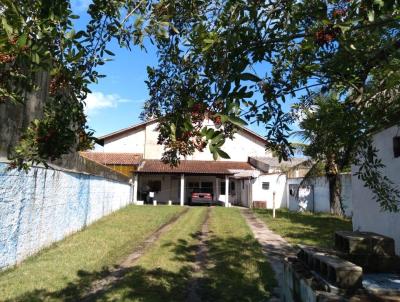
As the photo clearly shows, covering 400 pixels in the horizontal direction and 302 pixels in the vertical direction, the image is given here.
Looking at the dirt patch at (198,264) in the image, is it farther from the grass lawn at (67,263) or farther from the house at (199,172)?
the house at (199,172)

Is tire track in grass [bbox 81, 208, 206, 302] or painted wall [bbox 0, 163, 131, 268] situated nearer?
tire track in grass [bbox 81, 208, 206, 302]

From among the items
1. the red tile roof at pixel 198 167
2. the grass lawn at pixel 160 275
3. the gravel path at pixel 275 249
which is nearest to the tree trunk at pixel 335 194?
the gravel path at pixel 275 249

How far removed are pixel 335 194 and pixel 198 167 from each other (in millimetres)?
14188

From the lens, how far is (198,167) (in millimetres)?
35844

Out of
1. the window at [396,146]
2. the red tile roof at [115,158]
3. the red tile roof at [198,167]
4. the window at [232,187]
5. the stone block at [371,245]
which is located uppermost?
the red tile roof at [115,158]

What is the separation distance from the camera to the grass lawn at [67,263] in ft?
22.5

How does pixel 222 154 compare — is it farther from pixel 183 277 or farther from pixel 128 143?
pixel 128 143

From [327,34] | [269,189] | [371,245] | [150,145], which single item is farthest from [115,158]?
[327,34]

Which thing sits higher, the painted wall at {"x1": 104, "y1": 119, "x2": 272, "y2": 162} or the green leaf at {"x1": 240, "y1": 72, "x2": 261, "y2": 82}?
the painted wall at {"x1": 104, "y1": 119, "x2": 272, "y2": 162}

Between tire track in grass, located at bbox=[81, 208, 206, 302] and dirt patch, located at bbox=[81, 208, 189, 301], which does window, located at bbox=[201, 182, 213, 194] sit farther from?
tire track in grass, located at bbox=[81, 208, 206, 302]

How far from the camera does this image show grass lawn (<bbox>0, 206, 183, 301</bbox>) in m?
6.86

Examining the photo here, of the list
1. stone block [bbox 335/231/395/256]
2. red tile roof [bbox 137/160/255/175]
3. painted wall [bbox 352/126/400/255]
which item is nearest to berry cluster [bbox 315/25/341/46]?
stone block [bbox 335/231/395/256]

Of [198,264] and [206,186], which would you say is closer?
[198,264]

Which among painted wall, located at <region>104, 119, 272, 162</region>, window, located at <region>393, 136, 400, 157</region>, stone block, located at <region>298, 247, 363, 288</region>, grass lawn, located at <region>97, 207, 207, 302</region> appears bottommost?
grass lawn, located at <region>97, 207, 207, 302</region>
